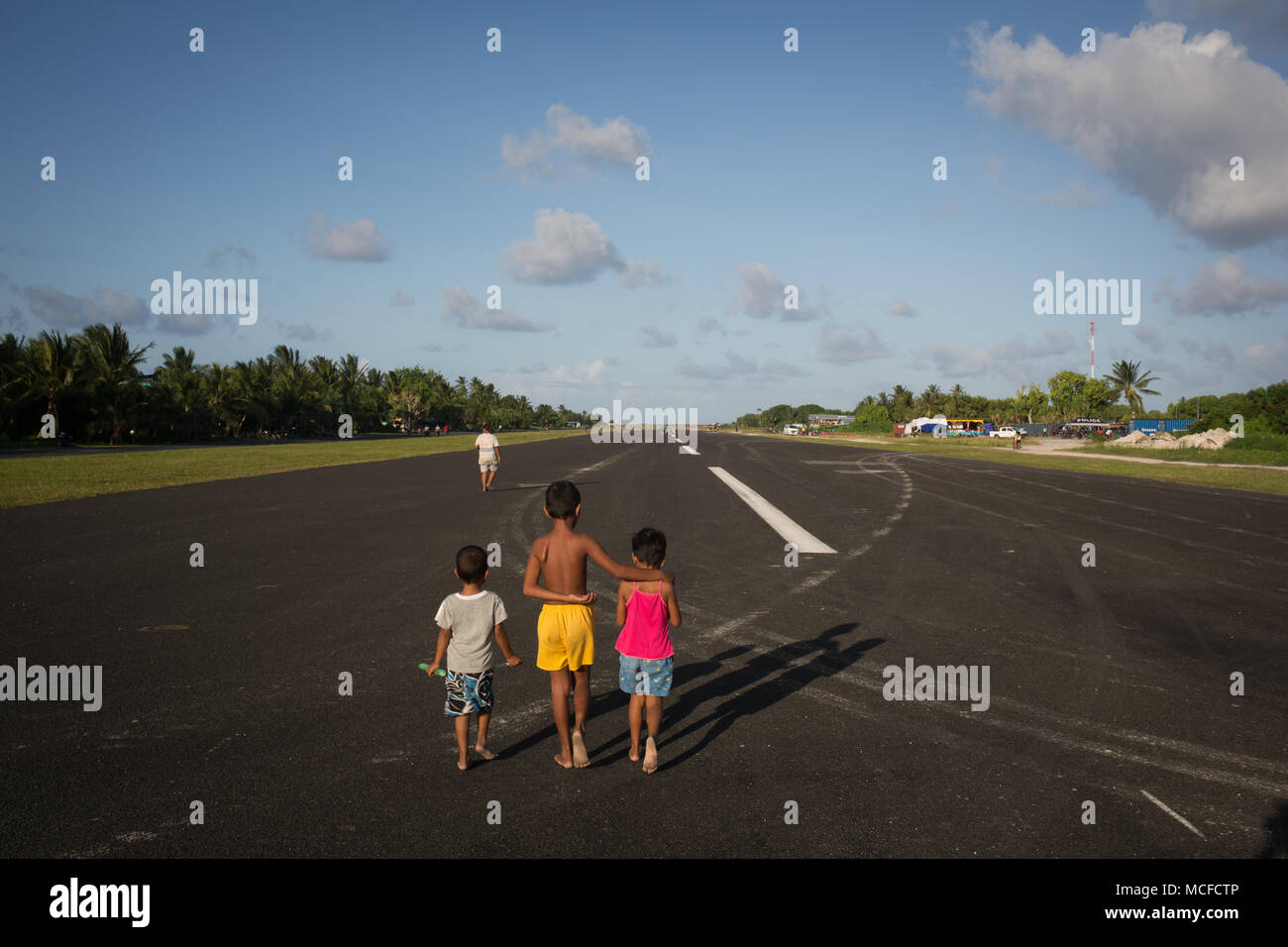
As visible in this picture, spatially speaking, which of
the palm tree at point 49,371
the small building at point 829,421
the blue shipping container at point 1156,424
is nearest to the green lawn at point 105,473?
the palm tree at point 49,371

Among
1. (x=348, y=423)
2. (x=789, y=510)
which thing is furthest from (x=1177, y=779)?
(x=348, y=423)

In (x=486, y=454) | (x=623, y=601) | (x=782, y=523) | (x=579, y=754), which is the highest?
(x=486, y=454)

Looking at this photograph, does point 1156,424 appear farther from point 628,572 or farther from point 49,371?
point 49,371

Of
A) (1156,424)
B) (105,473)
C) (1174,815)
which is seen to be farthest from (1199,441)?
(105,473)

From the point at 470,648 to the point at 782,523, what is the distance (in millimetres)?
10894

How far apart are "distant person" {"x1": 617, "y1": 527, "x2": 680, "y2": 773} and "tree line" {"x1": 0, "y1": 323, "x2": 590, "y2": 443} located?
55.5 ft

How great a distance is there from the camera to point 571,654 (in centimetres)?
399

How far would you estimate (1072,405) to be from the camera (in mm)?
117812

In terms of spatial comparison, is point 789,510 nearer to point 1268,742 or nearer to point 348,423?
point 1268,742

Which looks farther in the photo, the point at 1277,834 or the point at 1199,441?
the point at 1199,441

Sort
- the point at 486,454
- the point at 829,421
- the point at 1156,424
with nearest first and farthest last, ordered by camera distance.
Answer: the point at 486,454, the point at 1156,424, the point at 829,421

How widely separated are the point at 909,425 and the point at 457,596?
119 m

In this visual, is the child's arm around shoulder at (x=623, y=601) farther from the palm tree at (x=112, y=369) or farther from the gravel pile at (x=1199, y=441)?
the palm tree at (x=112, y=369)

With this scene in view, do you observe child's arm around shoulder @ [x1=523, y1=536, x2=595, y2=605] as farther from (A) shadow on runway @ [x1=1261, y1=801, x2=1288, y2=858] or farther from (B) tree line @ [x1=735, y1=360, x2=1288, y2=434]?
(B) tree line @ [x1=735, y1=360, x2=1288, y2=434]
